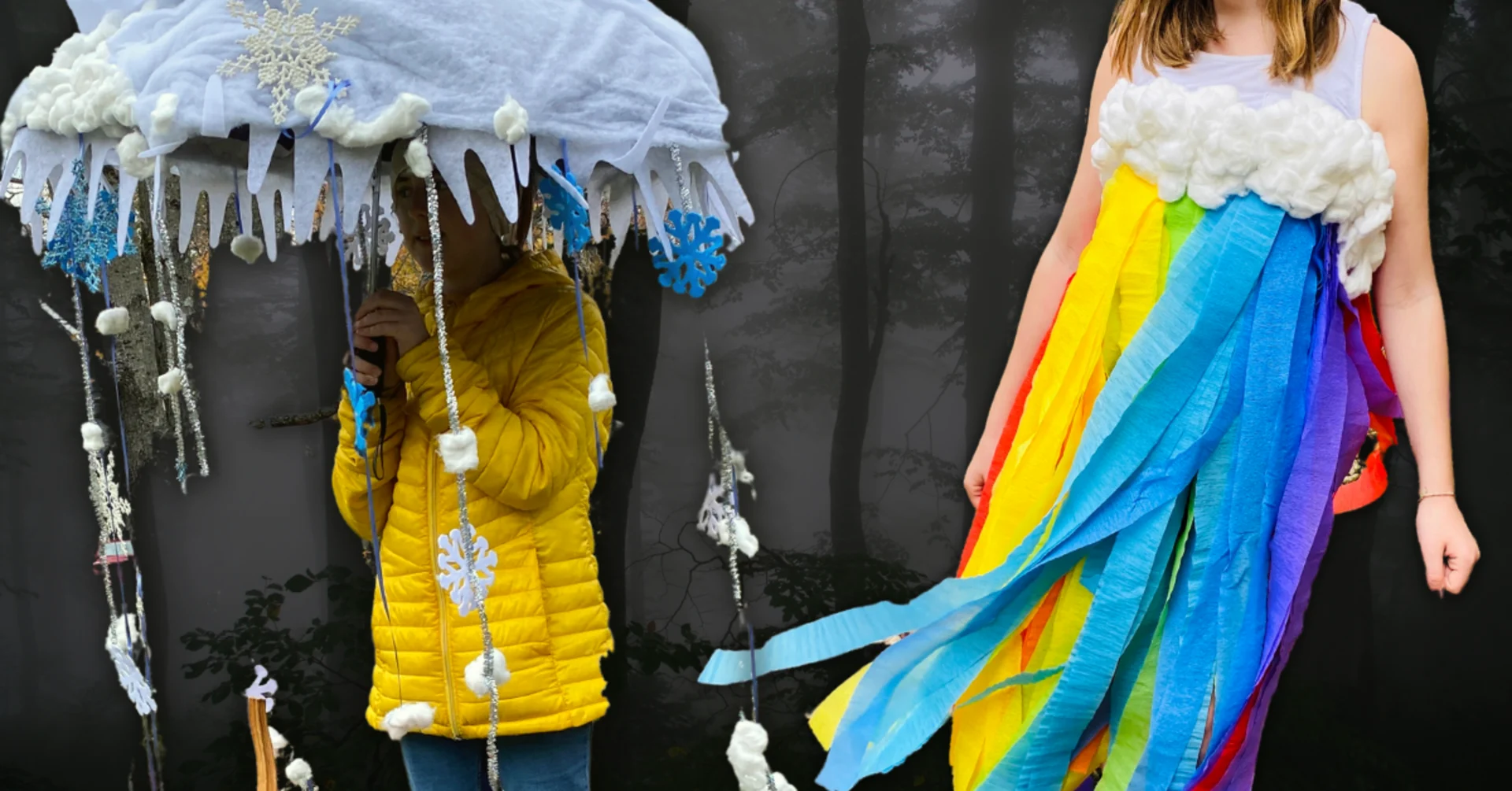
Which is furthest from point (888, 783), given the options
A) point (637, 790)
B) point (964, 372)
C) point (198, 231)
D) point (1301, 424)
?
point (198, 231)

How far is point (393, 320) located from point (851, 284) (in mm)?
1240

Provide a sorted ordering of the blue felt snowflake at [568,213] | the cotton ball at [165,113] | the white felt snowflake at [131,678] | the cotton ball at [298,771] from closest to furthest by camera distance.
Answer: the cotton ball at [165,113] → the blue felt snowflake at [568,213] → the white felt snowflake at [131,678] → the cotton ball at [298,771]

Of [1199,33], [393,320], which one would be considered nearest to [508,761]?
[393,320]

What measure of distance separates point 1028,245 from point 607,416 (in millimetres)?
1125

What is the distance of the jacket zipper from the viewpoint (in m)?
1.55

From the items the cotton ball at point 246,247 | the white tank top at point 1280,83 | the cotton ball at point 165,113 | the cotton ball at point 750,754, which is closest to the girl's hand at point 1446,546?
the white tank top at point 1280,83

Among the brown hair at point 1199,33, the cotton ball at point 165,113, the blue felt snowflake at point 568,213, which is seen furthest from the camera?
the blue felt snowflake at point 568,213

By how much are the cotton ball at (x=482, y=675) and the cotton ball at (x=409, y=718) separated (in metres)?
0.07

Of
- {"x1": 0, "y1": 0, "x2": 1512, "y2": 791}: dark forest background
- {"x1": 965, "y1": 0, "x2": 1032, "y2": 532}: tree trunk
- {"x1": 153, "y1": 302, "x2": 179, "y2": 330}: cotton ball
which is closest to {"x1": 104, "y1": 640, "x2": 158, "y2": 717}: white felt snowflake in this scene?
{"x1": 153, "y1": 302, "x2": 179, "y2": 330}: cotton ball

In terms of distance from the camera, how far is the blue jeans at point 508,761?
1610mm

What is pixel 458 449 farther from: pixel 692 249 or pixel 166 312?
pixel 166 312

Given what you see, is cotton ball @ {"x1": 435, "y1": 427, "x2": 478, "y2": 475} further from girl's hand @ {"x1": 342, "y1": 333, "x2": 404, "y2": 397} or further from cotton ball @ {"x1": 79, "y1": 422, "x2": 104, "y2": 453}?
cotton ball @ {"x1": 79, "y1": 422, "x2": 104, "y2": 453}

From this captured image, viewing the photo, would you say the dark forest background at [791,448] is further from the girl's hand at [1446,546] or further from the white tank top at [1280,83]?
the girl's hand at [1446,546]

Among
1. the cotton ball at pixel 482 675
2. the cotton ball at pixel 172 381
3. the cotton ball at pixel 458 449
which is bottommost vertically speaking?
the cotton ball at pixel 482 675
